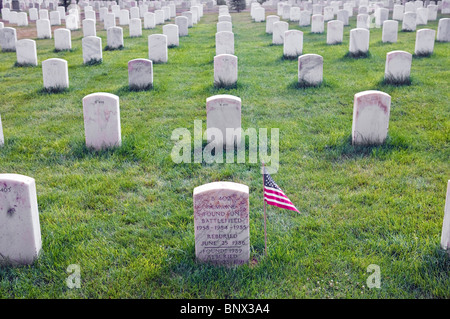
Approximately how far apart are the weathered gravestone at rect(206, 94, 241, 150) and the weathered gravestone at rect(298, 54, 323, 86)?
3.57 metres

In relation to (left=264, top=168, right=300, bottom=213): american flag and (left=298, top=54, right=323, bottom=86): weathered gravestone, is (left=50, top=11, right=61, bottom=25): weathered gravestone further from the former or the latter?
(left=264, top=168, right=300, bottom=213): american flag

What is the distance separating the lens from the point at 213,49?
50.2ft

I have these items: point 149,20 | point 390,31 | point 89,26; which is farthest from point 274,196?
point 149,20

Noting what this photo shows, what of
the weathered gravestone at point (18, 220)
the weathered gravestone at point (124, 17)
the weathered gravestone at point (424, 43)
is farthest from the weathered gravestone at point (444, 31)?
the weathered gravestone at point (124, 17)

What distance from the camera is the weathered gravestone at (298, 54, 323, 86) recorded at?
945 centimetres

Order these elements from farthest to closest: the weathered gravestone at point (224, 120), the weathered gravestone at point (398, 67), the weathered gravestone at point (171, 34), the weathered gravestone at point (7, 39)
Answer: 1. the weathered gravestone at point (171, 34)
2. the weathered gravestone at point (7, 39)
3. the weathered gravestone at point (398, 67)
4. the weathered gravestone at point (224, 120)

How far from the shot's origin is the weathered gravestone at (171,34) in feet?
50.9

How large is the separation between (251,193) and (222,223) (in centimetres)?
150

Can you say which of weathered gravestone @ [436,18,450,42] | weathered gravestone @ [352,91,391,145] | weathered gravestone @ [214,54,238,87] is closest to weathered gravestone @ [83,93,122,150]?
weathered gravestone @ [352,91,391,145]

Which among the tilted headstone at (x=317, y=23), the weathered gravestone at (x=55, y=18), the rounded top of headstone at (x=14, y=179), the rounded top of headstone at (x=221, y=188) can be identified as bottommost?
the weathered gravestone at (x=55, y=18)

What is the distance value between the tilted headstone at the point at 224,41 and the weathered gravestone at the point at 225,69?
3759mm

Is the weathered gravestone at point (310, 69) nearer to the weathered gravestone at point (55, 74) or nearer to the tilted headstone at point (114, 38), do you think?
the weathered gravestone at point (55, 74)

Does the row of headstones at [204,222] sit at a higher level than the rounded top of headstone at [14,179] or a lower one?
lower

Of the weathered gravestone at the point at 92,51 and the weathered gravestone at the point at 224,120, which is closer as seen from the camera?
the weathered gravestone at the point at 224,120
